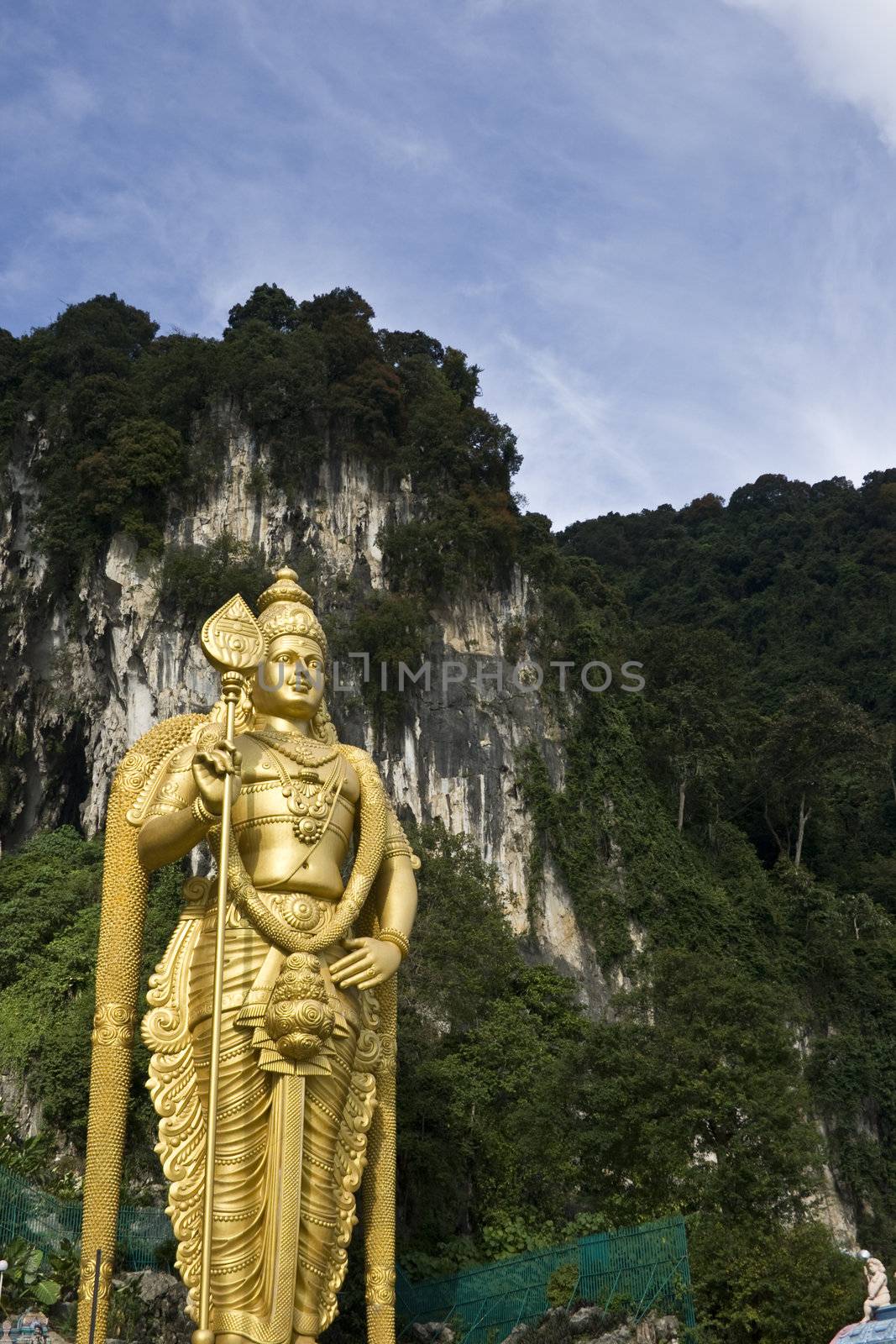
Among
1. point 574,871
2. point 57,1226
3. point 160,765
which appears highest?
point 574,871

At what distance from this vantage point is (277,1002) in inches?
254

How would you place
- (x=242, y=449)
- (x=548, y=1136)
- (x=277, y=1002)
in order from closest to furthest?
1. (x=277, y=1002)
2. (x=548, y=1136)
3. (x=242, y=449)

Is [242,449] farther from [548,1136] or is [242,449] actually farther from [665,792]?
[548,1136]

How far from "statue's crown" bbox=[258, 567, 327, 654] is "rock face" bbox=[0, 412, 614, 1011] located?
1487 centimetres

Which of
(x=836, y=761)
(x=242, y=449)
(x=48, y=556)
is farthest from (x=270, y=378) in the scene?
(x=836, y=761)

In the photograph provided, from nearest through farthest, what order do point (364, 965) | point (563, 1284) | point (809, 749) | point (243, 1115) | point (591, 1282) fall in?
point (243, 1115), point (364, 965), point (591, 1282), point (563, 1284), point (809, 749)

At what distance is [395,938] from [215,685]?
51.7 ft

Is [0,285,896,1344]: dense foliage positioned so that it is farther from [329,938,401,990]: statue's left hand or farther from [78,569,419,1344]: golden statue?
[329,938,401,990]: statue's left hand

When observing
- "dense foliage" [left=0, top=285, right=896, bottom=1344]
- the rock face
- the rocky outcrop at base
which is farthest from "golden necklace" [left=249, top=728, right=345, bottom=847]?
the rock face

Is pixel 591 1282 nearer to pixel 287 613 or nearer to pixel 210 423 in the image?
pixel 287 613

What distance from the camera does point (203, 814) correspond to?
6.53 meters

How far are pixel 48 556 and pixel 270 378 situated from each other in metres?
5.08

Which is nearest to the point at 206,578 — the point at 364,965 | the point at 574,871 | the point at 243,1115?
the point at 574,871

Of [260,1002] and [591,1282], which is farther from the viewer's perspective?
[591,1282]
